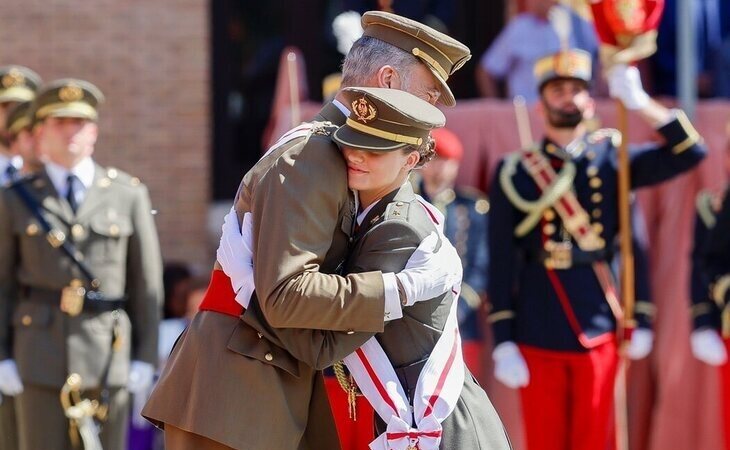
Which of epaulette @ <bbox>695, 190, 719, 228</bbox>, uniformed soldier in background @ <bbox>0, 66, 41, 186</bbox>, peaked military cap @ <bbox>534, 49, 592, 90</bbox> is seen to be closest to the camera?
peaked military cap @ <bbox>534, 49, 592, 90</bbox>

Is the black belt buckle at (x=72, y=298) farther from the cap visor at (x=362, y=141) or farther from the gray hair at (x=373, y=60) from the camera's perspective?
the cap visor at (x=362, y=141)

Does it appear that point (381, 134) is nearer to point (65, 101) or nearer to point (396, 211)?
point (396, 211)

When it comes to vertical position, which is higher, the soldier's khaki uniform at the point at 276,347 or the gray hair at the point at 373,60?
the gray hair at the point at 373,60

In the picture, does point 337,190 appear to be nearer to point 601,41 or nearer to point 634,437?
point 601,41

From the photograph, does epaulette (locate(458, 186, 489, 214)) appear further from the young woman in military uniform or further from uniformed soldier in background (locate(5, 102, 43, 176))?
the young woman in military uniform

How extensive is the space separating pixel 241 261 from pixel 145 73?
17.6ft

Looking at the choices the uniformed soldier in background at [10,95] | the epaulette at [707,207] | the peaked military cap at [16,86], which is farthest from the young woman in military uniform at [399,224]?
the peaked military cap at [16,86]

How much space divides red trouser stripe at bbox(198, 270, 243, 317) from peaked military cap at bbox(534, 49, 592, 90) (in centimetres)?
254

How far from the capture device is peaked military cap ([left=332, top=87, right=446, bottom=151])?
140 inches

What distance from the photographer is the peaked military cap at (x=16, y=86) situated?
6840mm

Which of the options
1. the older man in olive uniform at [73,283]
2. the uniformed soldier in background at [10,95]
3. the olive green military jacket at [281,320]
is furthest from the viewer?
the uniformed soldier in background at [10,95]

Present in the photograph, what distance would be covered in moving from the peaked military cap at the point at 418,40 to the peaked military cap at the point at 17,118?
3.05 metres

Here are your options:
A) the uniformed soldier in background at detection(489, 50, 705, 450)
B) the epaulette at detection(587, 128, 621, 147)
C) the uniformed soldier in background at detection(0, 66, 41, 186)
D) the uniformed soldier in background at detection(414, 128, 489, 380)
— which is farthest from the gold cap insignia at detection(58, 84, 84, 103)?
the epaulette at detection(587, 128, 621, 147)

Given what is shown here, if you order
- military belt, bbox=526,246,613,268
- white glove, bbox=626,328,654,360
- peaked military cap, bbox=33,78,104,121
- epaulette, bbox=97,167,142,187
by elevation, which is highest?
peaked military cap, bbox=33,78,104,121
